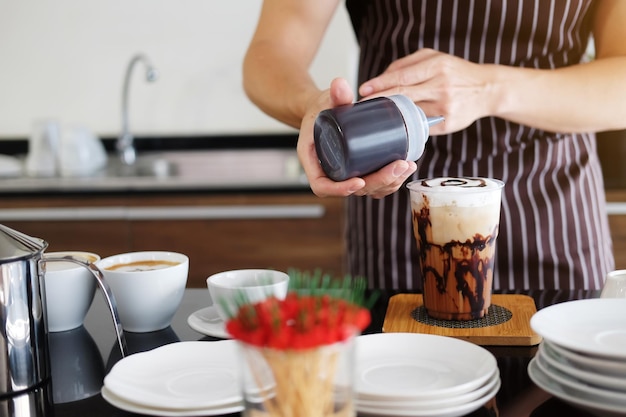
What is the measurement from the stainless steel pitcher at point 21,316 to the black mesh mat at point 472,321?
485 mm

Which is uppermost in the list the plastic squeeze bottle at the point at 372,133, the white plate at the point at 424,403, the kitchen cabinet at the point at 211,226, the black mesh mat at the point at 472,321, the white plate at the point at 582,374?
the plastic squeeze bottle at the point at 372,133

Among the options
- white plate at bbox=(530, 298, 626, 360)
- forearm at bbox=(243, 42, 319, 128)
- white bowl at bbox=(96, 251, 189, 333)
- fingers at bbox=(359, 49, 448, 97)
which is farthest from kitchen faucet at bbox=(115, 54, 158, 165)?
white plate at bbox=(530, 298, 626, 360)

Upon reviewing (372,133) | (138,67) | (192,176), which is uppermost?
(138,67)

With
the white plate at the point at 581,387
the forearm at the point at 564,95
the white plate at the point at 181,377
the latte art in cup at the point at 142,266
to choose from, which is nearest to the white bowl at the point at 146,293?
the latte art in cup at the point at 142,266

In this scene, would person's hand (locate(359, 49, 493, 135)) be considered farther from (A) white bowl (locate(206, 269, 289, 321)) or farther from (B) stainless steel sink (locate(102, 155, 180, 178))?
(B) stainless steel sink (locate(102, 155, 180, 178))

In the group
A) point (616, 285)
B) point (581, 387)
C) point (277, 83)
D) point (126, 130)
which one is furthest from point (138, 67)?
point (581, 387)

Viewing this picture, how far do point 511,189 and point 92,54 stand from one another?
2379 mm

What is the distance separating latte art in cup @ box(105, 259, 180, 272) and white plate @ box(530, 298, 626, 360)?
516mm

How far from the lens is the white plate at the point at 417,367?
2.53 feet

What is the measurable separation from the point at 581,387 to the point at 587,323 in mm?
148

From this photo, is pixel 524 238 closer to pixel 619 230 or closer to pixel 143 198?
pixel 619 230

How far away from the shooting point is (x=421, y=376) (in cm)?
84

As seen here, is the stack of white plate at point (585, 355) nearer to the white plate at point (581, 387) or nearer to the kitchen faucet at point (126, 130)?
the white plate at point (581, 387)

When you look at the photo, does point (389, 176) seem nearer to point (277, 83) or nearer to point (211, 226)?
point (277, 83)
